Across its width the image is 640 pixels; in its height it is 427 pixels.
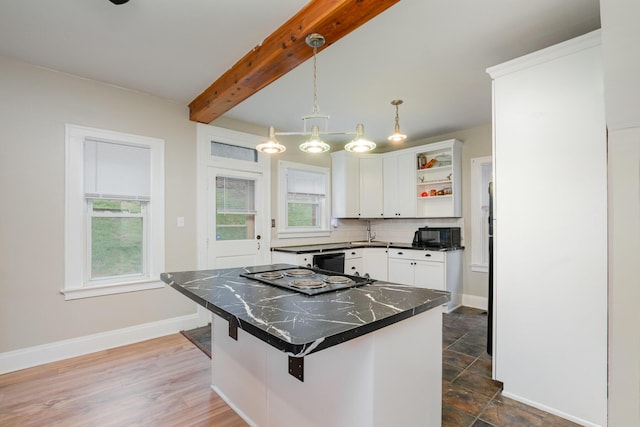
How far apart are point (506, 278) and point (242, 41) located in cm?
264

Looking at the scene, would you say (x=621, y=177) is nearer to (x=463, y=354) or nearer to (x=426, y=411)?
(x=426, y=411)

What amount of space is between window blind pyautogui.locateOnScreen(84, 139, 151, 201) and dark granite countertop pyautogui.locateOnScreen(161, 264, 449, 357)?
164 cm

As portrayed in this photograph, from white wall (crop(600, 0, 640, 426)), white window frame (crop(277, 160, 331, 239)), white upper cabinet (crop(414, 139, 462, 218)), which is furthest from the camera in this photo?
white window frame (crop(277, 160, 331, 239))

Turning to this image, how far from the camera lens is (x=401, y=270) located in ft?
14.5

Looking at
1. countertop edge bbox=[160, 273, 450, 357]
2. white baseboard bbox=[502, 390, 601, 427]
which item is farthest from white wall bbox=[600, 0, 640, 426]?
white baseboard bbox=[502, 390, 601, 427]

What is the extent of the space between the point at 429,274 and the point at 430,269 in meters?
0.07

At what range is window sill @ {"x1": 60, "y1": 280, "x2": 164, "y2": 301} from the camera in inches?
110

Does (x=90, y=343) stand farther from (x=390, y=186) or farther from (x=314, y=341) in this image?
(x=390, y=186)

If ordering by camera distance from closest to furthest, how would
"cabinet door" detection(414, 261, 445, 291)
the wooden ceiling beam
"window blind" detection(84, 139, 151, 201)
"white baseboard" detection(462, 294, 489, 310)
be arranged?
the wooden ceiling beam
"window blind" detection(84, 139, 151, 201)
"cabinet door" detection(414, 261, 445, 291)
"white baseboard" detection(462, 294, 489, 310)

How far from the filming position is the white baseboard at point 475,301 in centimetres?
418

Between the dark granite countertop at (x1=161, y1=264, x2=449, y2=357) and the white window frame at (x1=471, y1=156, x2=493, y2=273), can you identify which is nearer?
the dark granite countertop at (x1=161, y1=264, x2=449, y2=357)

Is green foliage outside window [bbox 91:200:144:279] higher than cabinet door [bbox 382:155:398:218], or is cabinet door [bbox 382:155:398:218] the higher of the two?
cabinet door [bbox 382:155:398:218]

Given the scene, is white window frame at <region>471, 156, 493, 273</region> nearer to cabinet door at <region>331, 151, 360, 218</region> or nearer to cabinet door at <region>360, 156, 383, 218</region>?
cabinet door at <region>360, 156, 383, 218</region>

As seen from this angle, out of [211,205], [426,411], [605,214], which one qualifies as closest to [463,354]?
[426,411]
